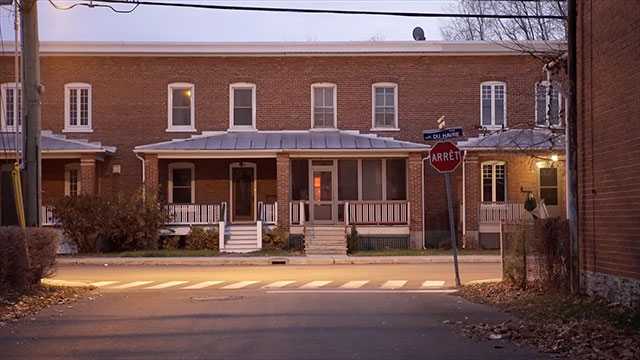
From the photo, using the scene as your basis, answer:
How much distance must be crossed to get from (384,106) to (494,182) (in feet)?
18.5

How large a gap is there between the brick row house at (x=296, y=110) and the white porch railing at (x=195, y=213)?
2.53 feet

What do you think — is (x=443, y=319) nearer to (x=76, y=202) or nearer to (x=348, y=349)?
(x=348, y=349)

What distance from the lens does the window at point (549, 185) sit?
3312 centimetres

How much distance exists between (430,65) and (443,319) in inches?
876

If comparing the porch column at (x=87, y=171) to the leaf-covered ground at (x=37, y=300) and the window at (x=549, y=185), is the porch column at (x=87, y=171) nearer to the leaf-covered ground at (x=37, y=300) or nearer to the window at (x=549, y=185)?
the leaf-covered ground at (x=37, y=300)

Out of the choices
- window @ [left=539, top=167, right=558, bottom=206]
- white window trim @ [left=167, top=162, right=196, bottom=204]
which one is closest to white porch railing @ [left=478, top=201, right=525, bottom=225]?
window @ [left=539, top=167, right=558, bottom=206]

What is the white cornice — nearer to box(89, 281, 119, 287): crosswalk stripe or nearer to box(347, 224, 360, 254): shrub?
box(347, 224, 360, 254): shrub

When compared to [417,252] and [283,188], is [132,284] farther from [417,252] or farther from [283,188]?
[417,252]

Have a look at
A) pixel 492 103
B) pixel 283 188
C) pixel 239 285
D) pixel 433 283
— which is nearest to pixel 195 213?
pixel 283 188

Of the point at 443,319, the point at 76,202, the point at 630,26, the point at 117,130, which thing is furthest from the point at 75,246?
the point at 630,26

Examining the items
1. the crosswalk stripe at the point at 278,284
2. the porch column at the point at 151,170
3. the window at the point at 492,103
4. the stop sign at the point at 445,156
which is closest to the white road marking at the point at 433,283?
the stop sign at the point at 445,156

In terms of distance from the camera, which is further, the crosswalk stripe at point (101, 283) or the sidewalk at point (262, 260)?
the sidewalk at point (262, 260)

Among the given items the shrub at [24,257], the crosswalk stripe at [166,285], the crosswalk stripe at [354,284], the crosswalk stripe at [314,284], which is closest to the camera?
the shrub at [24,257]

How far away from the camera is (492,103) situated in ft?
108
